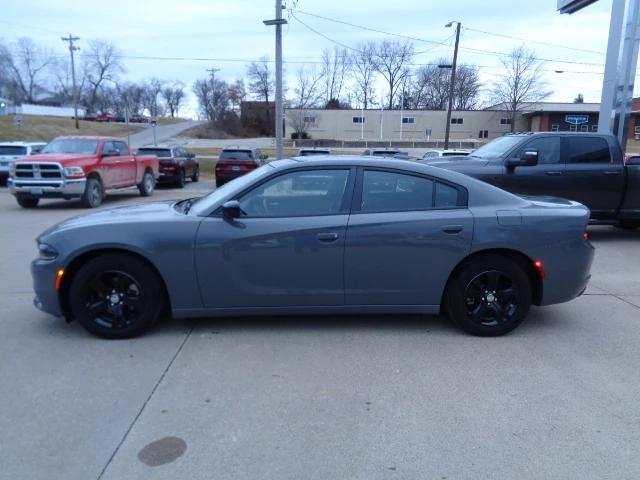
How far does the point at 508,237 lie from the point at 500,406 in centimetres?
162

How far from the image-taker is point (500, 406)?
3373 millimetres

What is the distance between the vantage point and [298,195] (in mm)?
4504

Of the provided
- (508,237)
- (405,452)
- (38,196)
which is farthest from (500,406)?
(38,196)

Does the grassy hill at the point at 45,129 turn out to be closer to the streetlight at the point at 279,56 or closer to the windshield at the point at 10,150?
the windshield at the point at 10,150

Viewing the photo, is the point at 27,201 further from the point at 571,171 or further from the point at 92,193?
the point at 571,171

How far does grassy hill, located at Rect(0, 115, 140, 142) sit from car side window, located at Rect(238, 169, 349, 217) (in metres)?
52.9

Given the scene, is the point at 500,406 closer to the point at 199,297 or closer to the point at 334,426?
the point at 334,426

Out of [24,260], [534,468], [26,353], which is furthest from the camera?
[24,260]

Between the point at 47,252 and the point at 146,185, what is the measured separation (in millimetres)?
13579

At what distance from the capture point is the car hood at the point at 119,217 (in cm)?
439

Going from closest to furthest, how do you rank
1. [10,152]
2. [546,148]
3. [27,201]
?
1. [546,148]
2. [27,201]
3. [10,152]

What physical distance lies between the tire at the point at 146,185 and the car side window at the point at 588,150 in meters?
13.0

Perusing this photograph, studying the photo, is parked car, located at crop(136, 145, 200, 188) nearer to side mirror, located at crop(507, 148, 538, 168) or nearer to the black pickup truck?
the black pickup truck

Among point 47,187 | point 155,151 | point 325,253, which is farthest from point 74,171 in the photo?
point 325,253
